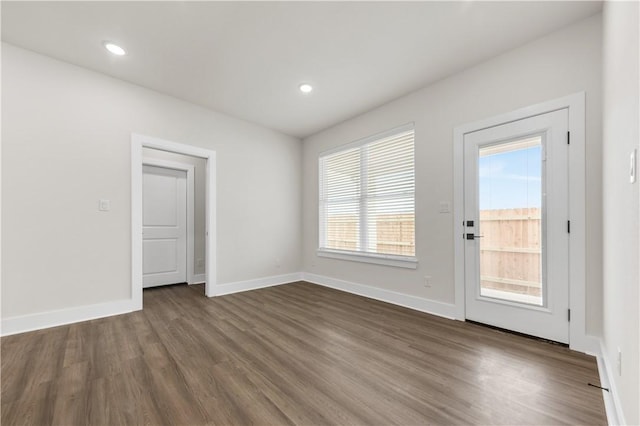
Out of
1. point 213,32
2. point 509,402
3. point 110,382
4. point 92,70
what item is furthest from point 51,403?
point 92,70

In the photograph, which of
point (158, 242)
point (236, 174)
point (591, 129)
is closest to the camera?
point (591, 129)

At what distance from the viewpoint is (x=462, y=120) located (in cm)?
300

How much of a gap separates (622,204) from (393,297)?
2579mm

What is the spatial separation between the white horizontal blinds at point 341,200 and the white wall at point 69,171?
194 cm

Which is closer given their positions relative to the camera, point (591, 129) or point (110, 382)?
point (110, 382)

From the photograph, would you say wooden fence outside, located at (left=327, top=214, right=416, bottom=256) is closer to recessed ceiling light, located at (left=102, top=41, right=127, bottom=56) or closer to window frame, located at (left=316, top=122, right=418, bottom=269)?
window frame, located at (left=316, top=122, right=418, bottom=269)

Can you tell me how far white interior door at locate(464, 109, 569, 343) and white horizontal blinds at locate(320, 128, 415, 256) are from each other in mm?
801

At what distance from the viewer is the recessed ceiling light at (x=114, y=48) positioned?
8.51 ft

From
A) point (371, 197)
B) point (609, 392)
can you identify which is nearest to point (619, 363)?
point (609, 392)

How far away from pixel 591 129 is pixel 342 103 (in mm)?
2659

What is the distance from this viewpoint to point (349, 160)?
4.46 meters

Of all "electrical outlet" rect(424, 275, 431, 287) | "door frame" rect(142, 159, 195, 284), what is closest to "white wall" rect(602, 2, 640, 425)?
"electrical outlet" rect(424, 275, 431, 287)

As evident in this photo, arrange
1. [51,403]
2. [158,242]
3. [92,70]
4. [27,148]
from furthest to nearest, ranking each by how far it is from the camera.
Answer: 1. [158,242]
2. [92,70]
3. [27,148]
4. [51,403]

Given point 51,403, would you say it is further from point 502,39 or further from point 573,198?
point 502,39
